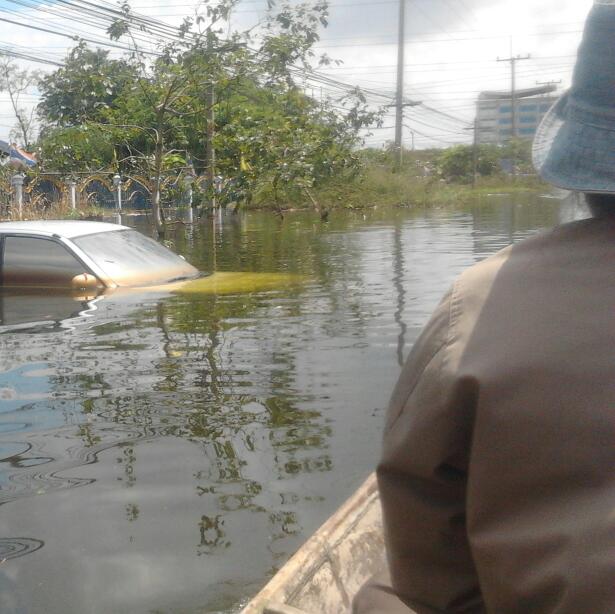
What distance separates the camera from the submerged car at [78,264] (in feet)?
34.0

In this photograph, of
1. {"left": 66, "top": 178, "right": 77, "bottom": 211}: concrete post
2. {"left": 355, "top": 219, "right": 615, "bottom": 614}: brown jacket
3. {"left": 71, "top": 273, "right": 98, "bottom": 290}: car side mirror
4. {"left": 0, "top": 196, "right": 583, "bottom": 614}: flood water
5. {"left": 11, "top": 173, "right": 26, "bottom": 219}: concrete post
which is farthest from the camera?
{"left": 66, "top": 178, "right": 77, "bottom": 211}: concrete post

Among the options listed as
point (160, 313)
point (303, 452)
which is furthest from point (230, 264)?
point (303, 452)

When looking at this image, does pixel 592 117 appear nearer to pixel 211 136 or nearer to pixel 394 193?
pixel 211 136

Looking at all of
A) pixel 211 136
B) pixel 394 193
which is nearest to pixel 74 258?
pixel 211 136

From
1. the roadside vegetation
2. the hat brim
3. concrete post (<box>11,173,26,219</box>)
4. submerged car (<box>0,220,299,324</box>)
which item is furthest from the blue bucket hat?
concrete post (<box>11,173,26,219</box>)

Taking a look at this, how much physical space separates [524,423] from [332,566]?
1984 millimetres

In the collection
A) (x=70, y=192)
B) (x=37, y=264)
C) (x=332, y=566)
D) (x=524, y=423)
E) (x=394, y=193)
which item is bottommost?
(x=332, y=566)

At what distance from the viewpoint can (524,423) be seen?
4.25 ft

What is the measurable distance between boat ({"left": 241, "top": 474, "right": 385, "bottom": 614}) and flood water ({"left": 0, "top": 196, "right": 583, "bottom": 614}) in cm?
67

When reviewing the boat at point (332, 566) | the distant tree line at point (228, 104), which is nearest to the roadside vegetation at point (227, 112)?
the distant tree line at point (228, 104)

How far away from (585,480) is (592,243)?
0.35 m

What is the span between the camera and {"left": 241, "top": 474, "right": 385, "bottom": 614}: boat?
112 inches

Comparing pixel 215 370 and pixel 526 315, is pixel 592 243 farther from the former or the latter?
pixel 215 370

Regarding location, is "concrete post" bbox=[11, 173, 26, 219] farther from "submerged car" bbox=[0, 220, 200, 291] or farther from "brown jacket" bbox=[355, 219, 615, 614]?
"brown jacket" bbox=[355, 219, 615, 614]
